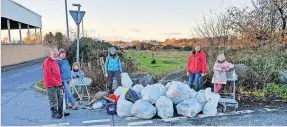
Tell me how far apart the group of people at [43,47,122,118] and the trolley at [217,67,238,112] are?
9.50ft

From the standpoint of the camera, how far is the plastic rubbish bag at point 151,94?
6.97m

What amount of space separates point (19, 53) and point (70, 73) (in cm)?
2261

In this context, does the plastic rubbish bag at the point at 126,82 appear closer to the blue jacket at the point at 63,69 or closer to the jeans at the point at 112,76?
the jeans at the point at 112,76

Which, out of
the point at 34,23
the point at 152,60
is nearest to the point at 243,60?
the point at 152,60

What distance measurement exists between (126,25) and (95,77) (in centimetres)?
640

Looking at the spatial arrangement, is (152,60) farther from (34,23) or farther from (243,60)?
(34,23)

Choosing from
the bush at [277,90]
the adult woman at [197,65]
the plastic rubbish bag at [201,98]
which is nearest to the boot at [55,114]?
the plastic rubbish bag at [201,98]

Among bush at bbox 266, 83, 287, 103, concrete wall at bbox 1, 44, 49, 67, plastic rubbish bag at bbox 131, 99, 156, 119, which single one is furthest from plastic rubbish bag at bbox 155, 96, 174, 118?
concrete wall at bbox 1, 44, 49, 67

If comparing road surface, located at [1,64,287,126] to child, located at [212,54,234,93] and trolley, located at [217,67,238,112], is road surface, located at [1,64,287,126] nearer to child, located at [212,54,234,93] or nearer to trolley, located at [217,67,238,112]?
trolley, located at [217,67,238,112]

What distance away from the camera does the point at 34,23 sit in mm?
38000

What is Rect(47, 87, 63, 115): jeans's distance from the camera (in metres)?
6.96

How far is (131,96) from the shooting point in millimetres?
7293

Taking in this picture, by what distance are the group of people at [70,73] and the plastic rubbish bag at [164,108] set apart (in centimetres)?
196

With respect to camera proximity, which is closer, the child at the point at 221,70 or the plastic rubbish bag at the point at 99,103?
the plastic rubbish bag at the point at 99,103
